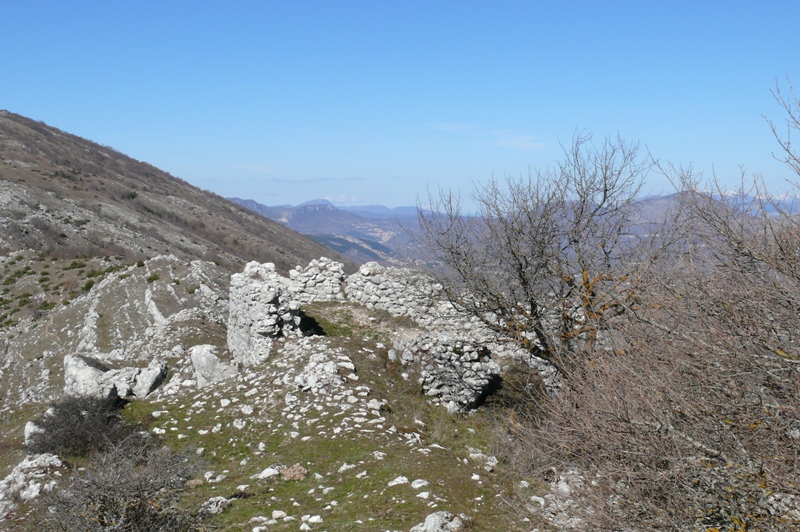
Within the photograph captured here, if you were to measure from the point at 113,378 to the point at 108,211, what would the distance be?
58.1 metres

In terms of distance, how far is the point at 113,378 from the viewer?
15.9 m

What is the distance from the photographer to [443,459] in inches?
395

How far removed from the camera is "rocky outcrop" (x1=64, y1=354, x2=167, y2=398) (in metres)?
15.5

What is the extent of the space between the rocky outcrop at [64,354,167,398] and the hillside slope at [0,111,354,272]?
32955 millimetres

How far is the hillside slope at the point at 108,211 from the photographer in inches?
2026

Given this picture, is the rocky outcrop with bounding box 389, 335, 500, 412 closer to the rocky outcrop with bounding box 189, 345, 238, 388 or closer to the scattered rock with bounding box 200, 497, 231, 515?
the rocky outcrop with bounding box 189, 345, 238, 388

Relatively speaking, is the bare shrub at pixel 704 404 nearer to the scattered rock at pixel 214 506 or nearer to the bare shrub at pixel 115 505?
the scattered rock at pixel 214 506

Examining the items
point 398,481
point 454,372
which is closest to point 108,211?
point 454,372

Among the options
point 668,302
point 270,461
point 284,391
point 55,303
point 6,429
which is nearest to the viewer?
point 668,302

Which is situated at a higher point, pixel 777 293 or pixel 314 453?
pixel 777 293

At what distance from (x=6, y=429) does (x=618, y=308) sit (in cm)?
1670

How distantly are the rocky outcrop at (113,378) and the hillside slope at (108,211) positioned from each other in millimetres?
32955

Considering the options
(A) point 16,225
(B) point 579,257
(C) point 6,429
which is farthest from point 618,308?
(A) point 16,225

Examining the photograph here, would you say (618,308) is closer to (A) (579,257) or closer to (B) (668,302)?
(A) (579,257)
